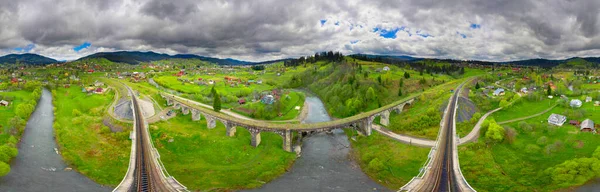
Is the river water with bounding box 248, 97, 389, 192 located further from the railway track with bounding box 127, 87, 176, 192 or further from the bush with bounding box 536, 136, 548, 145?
the bush with bounding box 536, 136, 548, 145

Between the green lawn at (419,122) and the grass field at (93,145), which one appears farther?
the green lawn at (419,122)

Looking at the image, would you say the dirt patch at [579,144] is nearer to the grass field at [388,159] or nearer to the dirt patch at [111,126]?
the grass field at [388,159]

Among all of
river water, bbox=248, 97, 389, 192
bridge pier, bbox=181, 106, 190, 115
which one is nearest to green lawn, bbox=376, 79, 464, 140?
river water, bbox=248, 97, 389, 192

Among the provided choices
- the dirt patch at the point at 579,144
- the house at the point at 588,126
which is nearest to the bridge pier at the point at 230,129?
the dirt patch at the point at 579,144

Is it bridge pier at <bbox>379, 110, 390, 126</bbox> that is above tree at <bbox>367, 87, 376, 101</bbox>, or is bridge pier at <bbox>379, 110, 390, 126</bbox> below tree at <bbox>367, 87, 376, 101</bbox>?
below

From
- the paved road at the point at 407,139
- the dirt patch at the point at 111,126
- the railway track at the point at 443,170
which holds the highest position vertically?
the dirt patch at the point at 111,126

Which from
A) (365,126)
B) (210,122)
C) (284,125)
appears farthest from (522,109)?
(210,122)

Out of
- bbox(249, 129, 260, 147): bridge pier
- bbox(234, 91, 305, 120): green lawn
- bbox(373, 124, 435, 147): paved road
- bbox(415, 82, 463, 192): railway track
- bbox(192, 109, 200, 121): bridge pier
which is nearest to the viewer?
bbox(415, 82, 463, 192): railway track

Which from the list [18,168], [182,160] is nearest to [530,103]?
[182,160]
